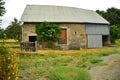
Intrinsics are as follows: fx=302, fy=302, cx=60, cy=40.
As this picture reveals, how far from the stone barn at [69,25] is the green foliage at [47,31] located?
62cm

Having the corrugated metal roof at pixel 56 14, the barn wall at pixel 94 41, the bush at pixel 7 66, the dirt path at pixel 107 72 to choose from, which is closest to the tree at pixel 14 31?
the corrugated metal roof at pixel 56 14

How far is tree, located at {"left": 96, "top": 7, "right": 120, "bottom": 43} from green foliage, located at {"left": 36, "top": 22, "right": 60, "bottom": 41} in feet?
44.4

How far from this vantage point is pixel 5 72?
8.48 metres

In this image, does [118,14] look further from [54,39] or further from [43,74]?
[43,74]

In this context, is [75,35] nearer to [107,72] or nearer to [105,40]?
[105,40]

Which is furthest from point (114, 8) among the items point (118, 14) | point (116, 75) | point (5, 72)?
point (5, 72)

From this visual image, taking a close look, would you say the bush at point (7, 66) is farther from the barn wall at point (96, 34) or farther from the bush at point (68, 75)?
the barn wall at point (96, 34)

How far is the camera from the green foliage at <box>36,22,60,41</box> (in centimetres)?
3394

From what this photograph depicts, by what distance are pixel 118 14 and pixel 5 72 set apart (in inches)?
2119

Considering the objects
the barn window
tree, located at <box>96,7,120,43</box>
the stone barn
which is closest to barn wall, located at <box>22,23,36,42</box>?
the stone barn

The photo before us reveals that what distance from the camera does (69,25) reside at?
35594mm

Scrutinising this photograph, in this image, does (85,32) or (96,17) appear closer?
(85,32)

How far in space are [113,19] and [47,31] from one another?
82.1 feet

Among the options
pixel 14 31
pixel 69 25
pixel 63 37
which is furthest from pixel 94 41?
pixel 14 31
